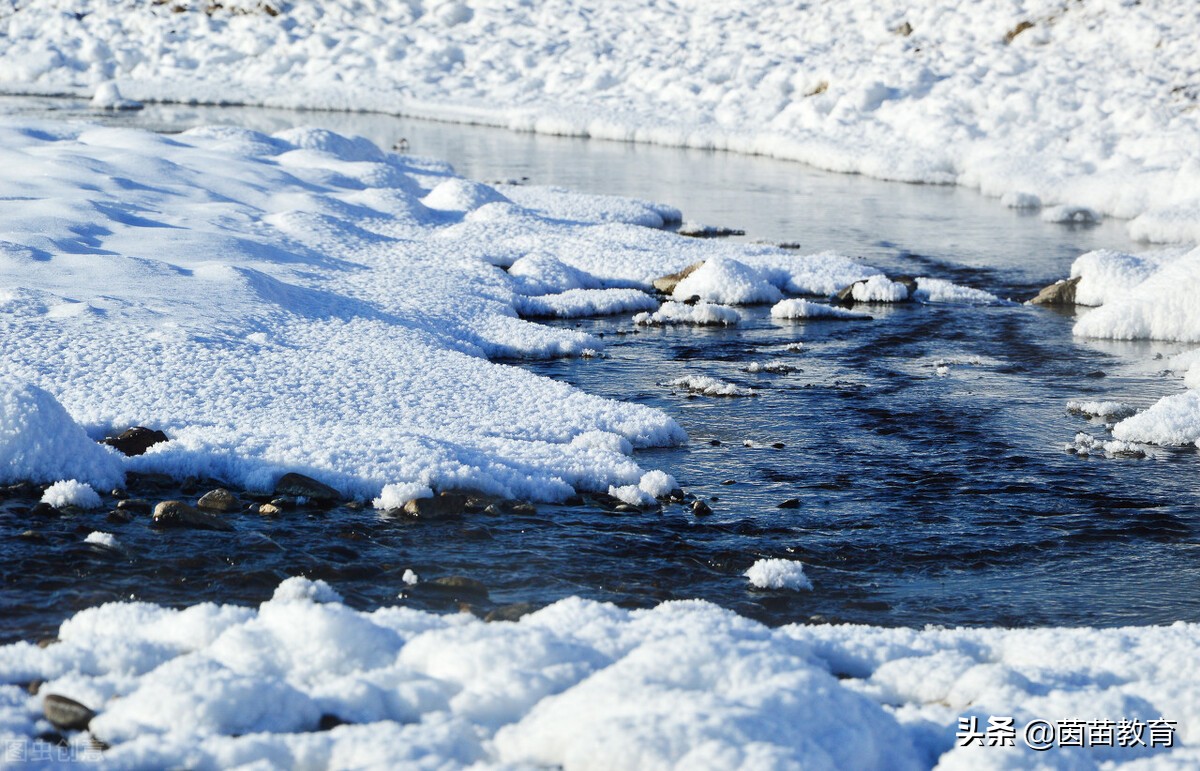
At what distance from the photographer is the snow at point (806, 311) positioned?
1134 cm

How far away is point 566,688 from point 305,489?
9.05 feet

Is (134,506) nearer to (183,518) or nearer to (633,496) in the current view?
(183,518)

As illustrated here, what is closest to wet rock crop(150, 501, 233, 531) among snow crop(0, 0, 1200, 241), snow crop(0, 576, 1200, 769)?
snow crop(0, 576, 1200, 769)

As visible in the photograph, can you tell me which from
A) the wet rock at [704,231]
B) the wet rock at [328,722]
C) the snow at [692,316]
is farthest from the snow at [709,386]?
the wet rock at [704,231]

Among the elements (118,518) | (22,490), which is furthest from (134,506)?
(22,490)

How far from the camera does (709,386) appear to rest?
28.7 feet

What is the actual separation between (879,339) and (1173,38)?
57.1 ft

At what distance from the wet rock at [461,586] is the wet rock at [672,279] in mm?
7180

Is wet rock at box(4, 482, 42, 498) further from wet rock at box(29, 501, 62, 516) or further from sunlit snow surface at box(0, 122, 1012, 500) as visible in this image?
wet rock at box(29, 501, 62, 516)

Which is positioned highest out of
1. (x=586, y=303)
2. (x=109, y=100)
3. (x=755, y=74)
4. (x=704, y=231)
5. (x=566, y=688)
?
(x=755, y=74)

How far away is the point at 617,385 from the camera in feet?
29.1

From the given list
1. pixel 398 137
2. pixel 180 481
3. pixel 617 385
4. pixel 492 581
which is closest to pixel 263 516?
pixel 180 481

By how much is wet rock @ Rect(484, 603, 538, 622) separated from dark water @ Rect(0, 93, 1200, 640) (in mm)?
261

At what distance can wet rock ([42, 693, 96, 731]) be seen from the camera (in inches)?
139
